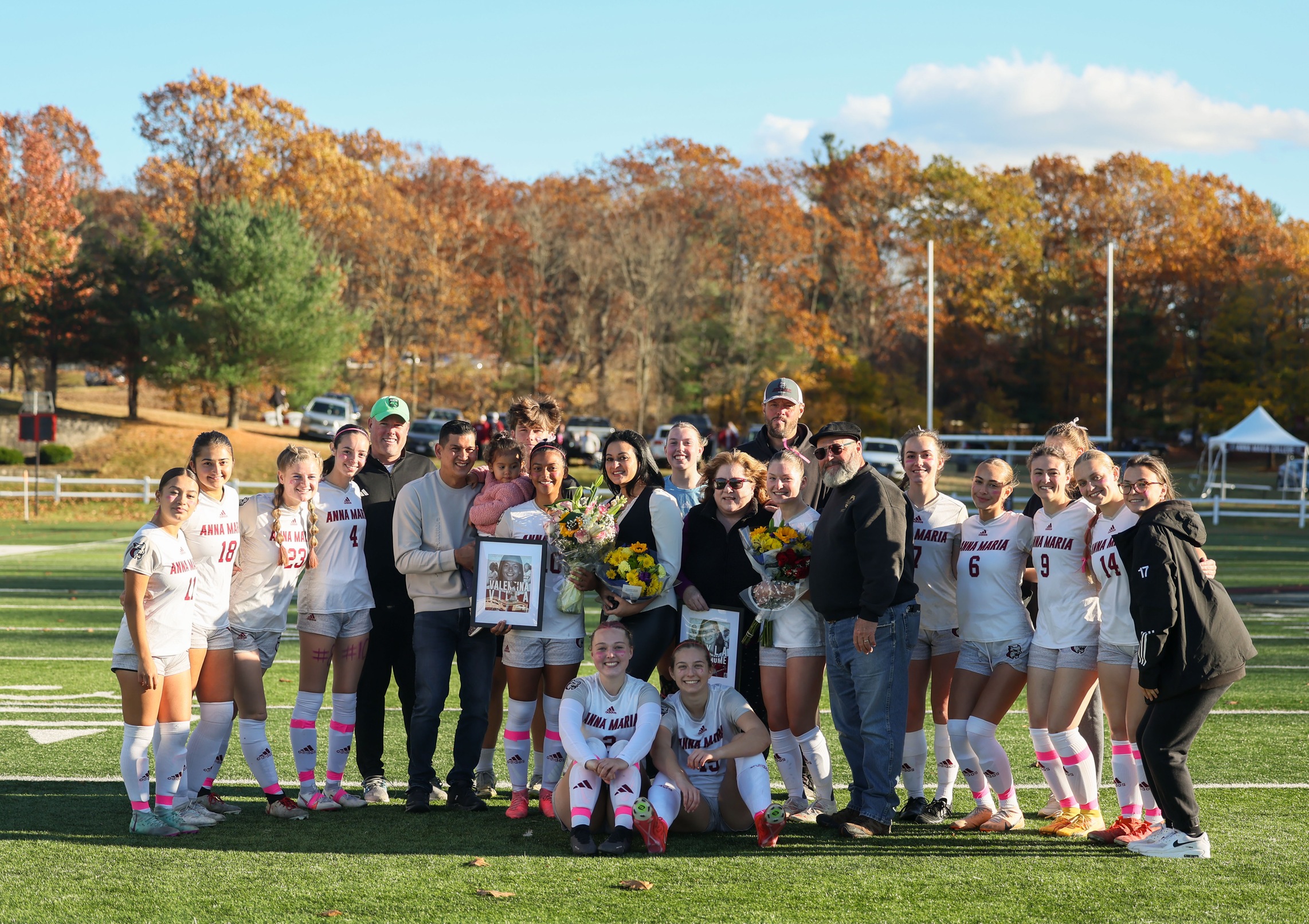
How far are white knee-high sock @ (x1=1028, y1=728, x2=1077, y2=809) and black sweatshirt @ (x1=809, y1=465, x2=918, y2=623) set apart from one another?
0.89 metres

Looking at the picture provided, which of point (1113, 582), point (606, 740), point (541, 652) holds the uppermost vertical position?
point (1113, 582)

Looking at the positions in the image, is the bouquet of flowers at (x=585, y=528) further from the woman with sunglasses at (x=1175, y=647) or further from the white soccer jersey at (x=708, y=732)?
the woman with sunglasses at (x=1175, y=647)

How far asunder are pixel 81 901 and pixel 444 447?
2.68m

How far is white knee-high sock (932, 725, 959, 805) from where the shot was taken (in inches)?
238

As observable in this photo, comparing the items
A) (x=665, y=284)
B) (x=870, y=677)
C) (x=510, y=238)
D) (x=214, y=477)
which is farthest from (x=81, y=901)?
(x=510, y=238)

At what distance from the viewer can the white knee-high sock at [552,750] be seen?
6.07 m

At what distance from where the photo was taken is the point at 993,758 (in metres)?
5.73

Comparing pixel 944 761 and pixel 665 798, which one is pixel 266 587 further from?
pixel 944 761

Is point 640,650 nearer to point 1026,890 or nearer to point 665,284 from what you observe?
point 1026,890

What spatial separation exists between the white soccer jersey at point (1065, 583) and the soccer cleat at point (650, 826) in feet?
6.52

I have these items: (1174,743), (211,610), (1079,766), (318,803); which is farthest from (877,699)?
(211,610)

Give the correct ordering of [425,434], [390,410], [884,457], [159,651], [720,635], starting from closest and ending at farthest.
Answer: [159,651] → [720,635] → [390,410] → [884,457] → [425,434]

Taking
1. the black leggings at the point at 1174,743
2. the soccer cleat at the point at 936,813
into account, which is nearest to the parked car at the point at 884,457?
the soccer cleat at the point at 936,813

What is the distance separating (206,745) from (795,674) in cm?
291
